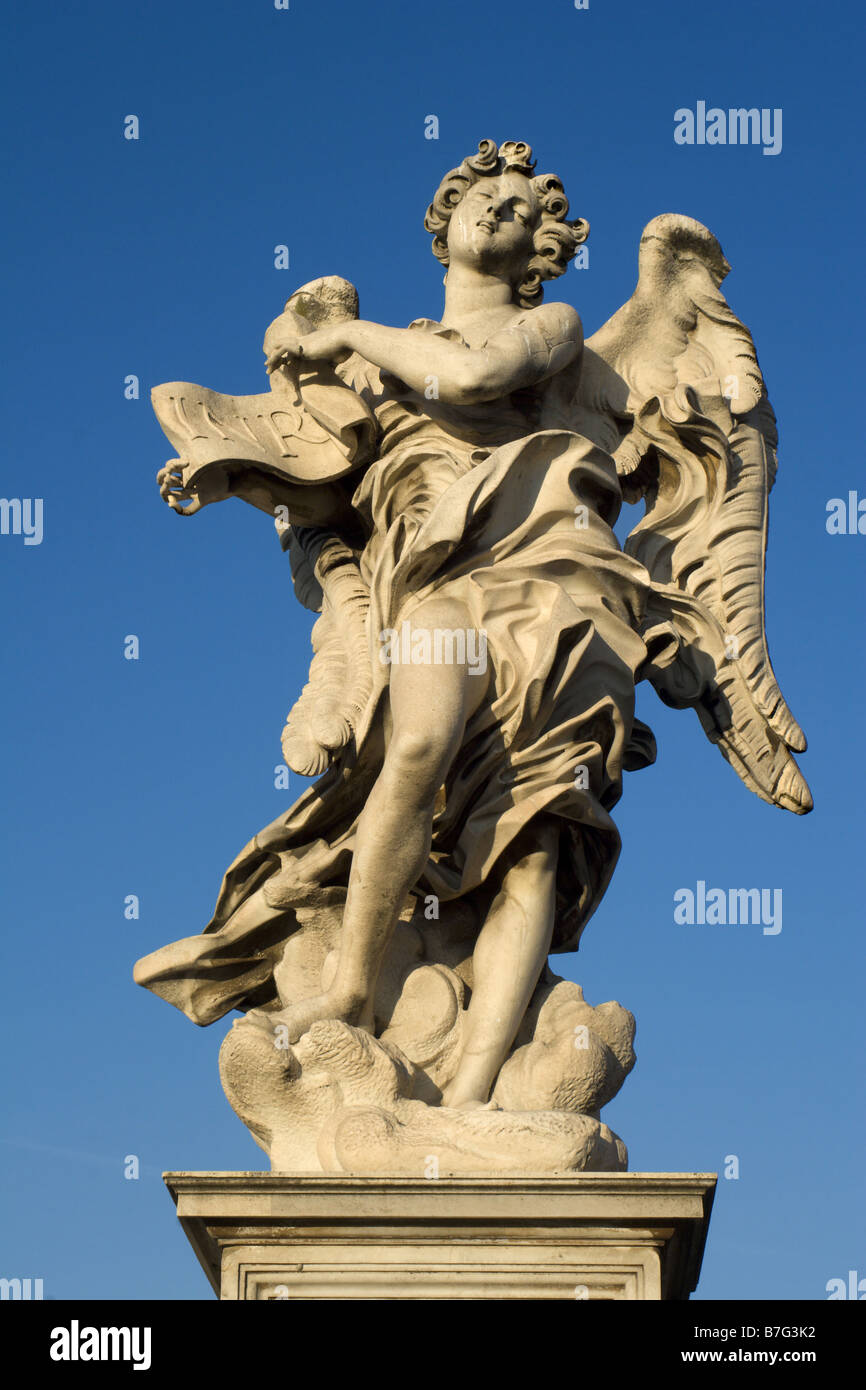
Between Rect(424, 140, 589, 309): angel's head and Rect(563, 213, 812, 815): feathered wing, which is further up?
Rect(424, 140, 589, 309): angel's head

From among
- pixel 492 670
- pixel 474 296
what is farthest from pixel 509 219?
pixel 492 670

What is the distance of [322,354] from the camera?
7.57 meters

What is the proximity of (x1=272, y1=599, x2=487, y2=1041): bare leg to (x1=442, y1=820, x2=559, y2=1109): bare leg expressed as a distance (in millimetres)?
341

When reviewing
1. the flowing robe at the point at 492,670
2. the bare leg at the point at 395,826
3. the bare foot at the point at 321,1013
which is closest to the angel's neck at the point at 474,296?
the flowing robe at the point at 492,670

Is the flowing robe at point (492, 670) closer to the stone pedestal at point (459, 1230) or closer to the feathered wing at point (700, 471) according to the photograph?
the feathered wing at point (700, 471)

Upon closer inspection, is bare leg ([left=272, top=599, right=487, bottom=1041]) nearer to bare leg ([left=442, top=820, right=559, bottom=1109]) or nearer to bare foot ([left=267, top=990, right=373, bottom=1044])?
bare foot ([left=267, top=990, right=373, bottom=1044])

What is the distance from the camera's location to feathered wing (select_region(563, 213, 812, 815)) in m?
7.65

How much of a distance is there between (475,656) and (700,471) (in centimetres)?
157

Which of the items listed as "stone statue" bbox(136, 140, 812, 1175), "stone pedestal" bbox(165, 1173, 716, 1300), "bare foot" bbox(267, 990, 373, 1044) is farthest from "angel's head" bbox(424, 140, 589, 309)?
"stone pedestal" bbox(165, 1173, 716, 1300)

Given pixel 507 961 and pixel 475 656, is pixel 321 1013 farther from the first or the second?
Answer: pixel 475 656

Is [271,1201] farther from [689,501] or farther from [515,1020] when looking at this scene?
[689,501]

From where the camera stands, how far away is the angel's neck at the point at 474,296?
7.83m

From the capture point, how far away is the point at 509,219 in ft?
25.6
